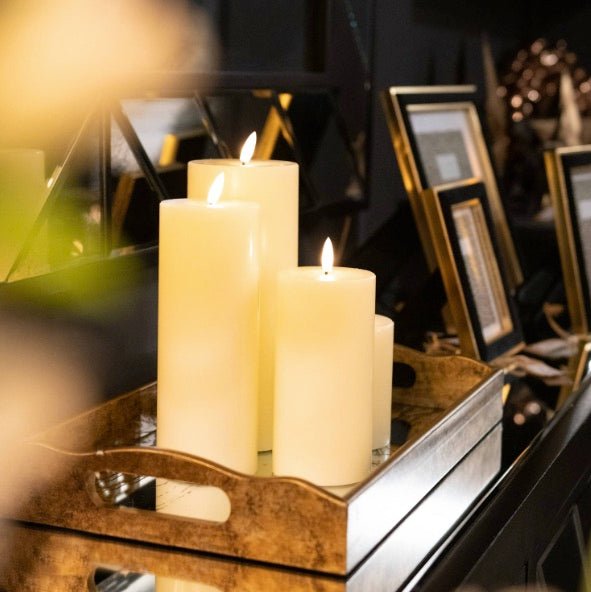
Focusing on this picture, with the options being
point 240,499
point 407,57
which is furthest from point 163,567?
point 407,57

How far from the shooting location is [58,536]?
25.7 inches

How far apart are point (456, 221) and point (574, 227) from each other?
0.26 m

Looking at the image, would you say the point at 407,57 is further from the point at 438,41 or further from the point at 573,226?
the point at 573,226

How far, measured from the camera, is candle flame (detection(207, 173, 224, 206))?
2.21 ft

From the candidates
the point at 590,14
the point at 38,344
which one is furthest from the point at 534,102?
the point at 38,344

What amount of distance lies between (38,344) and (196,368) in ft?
0.64

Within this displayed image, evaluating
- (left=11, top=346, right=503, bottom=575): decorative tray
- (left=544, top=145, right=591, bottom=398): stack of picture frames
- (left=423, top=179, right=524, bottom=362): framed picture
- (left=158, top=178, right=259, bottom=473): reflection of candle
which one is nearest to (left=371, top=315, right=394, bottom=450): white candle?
(left=11, top=346, right=503, bottom=575): decorative tray

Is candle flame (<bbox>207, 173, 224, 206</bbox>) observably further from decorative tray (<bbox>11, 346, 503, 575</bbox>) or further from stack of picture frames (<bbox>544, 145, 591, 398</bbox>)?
stack of picture frames (<bbox>544, 145, 591, 398</bbox>)

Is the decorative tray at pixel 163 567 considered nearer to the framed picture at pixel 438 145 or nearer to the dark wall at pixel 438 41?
the framed picture at pixel 438 145

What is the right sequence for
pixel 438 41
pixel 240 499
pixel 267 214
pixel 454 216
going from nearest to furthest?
pixel 240 499 → pixel 267 214 → pixel 454 216 → pixel 438 41

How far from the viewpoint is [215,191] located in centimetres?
68

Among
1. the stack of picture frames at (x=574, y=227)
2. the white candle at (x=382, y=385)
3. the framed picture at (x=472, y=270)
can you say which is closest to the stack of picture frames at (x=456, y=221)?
the framed picture at (x=472, y=270)

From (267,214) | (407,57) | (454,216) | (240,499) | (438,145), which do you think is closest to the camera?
(240,499)

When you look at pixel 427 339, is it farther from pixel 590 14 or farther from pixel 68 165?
pixel 590 14
